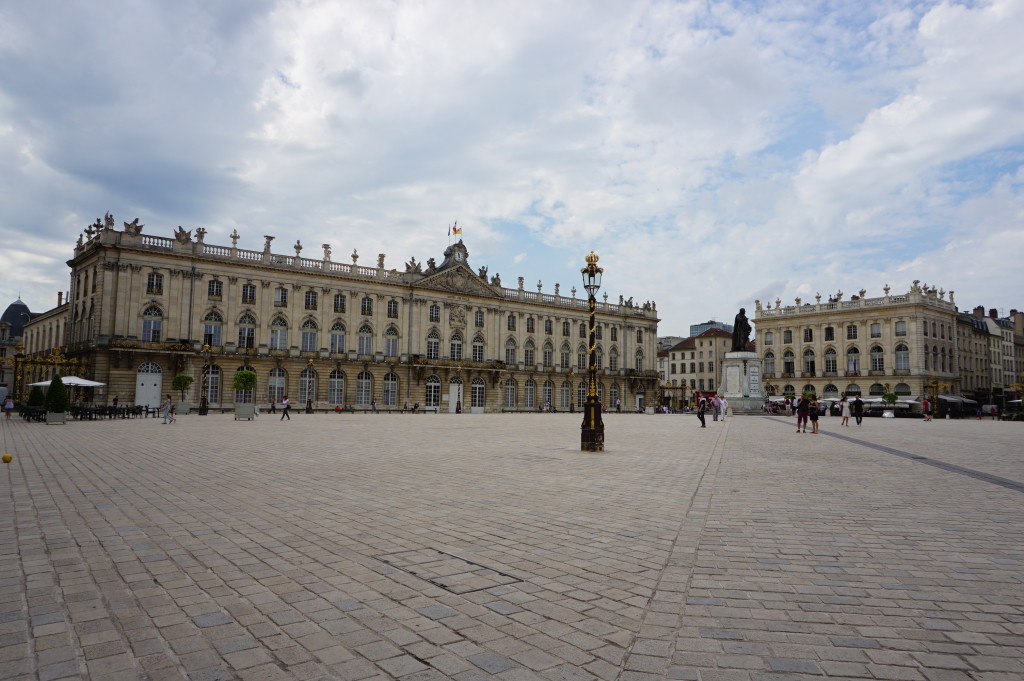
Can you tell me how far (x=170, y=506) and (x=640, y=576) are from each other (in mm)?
5746

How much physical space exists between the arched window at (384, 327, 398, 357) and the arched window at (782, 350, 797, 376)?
5051cm

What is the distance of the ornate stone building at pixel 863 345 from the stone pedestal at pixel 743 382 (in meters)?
27.8

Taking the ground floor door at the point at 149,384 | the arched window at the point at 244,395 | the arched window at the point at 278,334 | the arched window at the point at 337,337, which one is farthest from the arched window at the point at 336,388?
the ground floor door at the point at 149,384

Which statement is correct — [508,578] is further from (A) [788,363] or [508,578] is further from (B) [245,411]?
(A) [788,363]

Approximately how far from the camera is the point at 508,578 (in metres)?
4.76

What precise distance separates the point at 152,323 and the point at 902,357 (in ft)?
245

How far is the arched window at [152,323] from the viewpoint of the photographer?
47.5m

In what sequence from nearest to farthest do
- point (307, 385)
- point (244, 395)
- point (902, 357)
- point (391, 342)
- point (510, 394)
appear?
point (244, 395)
point (307, 385)
point (391, 342)
point (510, 394)
point (902, 357)

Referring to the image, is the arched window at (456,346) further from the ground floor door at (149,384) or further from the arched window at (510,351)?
the ground floor door at (149,384)

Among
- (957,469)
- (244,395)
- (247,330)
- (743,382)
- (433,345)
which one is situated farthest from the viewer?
(433,345)

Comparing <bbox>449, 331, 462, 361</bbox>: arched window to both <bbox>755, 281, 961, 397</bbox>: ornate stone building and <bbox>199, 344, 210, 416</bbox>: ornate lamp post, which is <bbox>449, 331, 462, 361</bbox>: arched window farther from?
<bbox>755, 281, 961, 397</bbox>: ornate stone building

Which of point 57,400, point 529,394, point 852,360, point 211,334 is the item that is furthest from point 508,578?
point 852,360

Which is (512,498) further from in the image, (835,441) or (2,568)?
(835,441)

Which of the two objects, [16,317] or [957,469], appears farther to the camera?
[16,317]
